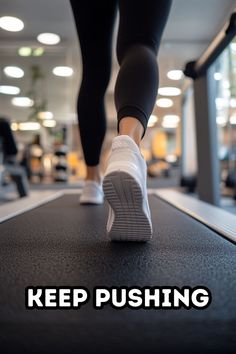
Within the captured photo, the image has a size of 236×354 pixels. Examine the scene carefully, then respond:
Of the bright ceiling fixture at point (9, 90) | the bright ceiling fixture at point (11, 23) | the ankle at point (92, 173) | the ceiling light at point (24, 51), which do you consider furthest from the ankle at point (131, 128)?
the bright ceiling fixture at point (9, 90)

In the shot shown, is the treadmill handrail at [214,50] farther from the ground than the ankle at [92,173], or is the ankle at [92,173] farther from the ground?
the treadmill handrail at [214,50]

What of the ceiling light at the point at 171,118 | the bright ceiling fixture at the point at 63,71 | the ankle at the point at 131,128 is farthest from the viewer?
the ceiling light at the point at 171,118

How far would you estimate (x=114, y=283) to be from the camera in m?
0.47

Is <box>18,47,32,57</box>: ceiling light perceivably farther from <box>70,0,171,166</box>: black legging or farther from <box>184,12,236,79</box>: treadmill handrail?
<box>70,0,171,166</box>: black legging

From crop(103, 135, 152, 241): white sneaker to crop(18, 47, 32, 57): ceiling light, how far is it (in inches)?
262

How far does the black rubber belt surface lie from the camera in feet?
1.20

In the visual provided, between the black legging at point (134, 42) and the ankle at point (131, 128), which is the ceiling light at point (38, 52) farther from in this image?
the ankle at point (131, 128)

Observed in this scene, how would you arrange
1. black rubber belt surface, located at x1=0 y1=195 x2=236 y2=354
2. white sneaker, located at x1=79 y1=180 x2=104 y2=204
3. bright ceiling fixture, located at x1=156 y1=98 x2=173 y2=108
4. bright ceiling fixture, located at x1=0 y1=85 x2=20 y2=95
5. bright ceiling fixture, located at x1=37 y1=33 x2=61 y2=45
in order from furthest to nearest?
bright ceiling fixture, located at x1=156 y1=98 x2=173 y2=108 < bright ceiling fixture, located at x1=0 y1=85 x2=20 y2=95 < bright ceiling fixture, located at x1=37 y1=33 x2=61 y2=45 < white sneaker, located at x1=79 y1=180 x2=104 y2=204 < black rubber belt surface, located at x1=0 y1=195 x2=236 y2=354

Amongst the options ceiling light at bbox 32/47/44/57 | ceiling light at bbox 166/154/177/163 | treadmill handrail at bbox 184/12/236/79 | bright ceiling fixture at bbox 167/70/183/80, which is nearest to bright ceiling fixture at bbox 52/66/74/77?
ceiling light at bbox 32/47/44/57

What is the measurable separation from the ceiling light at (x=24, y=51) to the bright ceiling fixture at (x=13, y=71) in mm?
449

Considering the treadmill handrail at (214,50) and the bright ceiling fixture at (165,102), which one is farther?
the bright ceiling fixture at (165,102)

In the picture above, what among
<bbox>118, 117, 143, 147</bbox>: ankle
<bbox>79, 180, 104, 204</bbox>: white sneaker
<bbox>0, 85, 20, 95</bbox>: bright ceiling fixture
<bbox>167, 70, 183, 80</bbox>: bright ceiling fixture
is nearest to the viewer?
<bbox>118, 117, 143, 147</bbox>: ankle

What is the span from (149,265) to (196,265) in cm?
7

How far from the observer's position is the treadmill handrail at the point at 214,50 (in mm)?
1313
